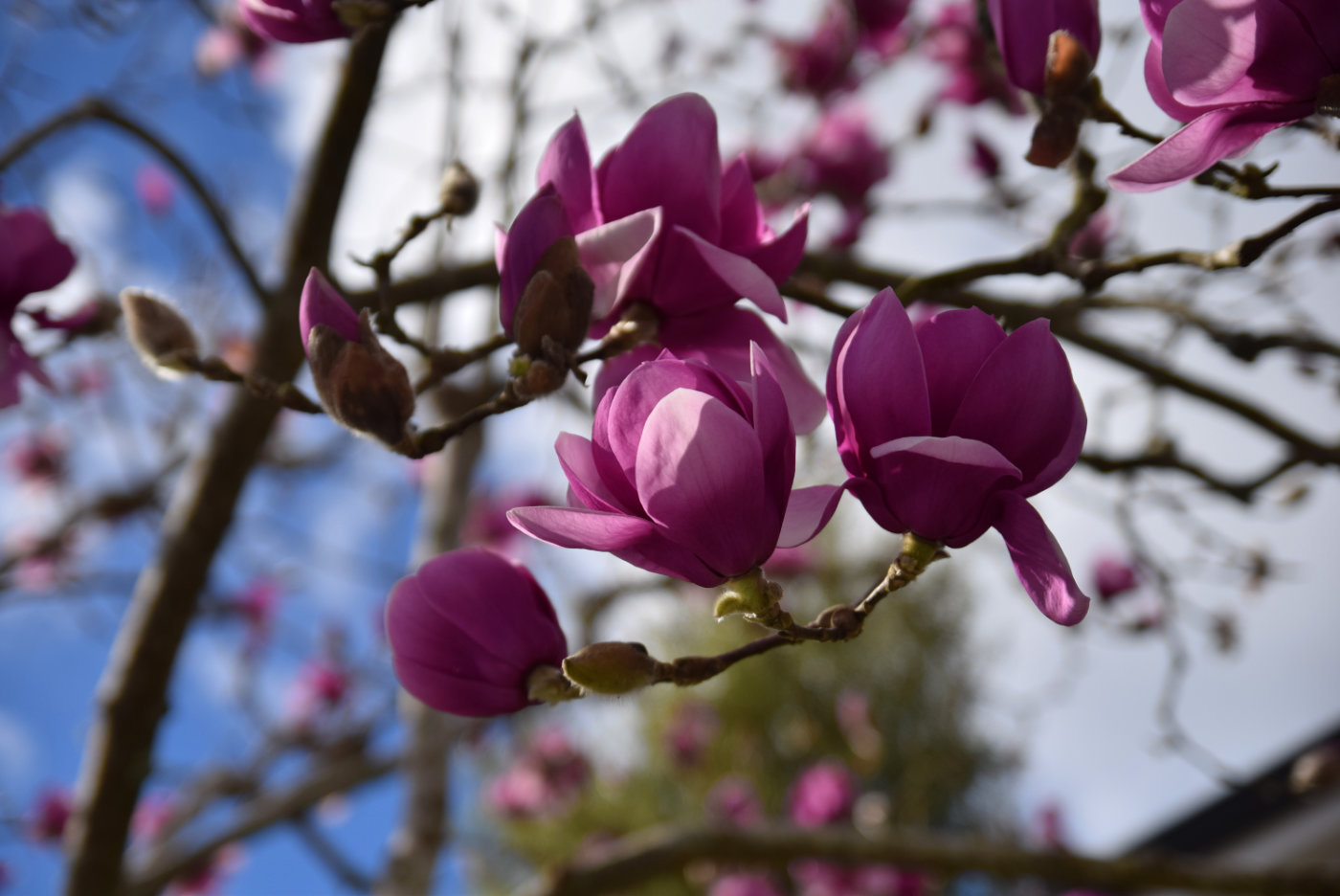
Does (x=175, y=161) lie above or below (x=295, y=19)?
below

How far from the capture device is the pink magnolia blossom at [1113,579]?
2.27 metres

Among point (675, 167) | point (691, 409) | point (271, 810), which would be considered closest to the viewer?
point (691, 409)

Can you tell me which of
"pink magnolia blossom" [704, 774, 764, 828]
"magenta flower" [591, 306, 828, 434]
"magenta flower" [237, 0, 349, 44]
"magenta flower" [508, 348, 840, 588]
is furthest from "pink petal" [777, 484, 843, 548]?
"pink magnolia blossom" [704, 774, 764, 828]

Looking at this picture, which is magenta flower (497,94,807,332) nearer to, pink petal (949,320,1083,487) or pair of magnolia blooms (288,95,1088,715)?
pair of magnolia blooms (288,95,1088,715)

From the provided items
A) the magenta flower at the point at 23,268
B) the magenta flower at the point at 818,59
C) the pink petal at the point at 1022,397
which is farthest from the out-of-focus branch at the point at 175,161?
the magenta flower at the point at 818,59

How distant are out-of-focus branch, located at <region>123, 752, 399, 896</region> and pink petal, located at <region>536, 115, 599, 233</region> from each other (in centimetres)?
144

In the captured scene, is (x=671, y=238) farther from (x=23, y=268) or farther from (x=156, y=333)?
(x=23, y=268)

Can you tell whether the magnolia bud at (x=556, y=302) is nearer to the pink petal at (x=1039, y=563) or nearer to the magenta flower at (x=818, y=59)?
the pink petal at (x=1039, y=563)

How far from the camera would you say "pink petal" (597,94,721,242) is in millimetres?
515

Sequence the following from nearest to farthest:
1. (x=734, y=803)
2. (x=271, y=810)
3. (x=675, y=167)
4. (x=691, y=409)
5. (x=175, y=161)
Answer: (x=691, y=409), (x=675, y=167), (x=175, y=161), (x=271, y=810), (x=734, y=803)

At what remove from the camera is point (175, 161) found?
110 cm

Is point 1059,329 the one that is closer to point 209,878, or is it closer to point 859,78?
point 859,78

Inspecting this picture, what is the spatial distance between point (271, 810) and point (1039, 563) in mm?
1935

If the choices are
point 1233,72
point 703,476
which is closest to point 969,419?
point 703,476
